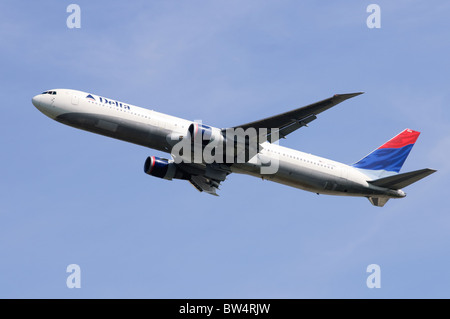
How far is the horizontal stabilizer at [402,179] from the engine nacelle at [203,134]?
13.2 metres

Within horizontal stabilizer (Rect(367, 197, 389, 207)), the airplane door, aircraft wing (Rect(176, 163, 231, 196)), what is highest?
the airplane door

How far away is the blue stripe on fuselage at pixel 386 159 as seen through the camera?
180ft

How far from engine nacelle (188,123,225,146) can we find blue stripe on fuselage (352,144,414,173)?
1302 centimetres

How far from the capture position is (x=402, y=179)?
51156mm

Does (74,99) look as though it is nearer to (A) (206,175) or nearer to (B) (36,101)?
(B) (36,101)

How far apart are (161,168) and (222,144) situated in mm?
6876

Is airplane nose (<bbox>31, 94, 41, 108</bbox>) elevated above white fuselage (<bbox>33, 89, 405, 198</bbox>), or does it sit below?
above

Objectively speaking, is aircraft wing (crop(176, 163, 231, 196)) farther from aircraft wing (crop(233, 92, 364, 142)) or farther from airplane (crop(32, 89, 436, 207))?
aircraft wing (crop(233, 92, 364, 142))

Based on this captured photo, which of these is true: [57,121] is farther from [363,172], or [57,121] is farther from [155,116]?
[363,172]

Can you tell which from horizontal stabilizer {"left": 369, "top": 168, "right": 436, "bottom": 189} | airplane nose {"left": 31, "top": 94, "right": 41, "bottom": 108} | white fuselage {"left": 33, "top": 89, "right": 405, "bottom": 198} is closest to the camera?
white fuselage {"left": 33, "top": 89, "right": 405, "bottom": 198}

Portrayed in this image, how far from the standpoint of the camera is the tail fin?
180 ft

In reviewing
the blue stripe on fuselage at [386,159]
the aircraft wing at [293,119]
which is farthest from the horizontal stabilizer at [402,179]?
the aircraft wing at [293,119]

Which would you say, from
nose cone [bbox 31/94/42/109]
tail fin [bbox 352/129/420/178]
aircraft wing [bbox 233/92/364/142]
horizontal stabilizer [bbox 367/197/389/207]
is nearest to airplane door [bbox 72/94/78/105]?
nose cone [bbox 31/94/42/109]

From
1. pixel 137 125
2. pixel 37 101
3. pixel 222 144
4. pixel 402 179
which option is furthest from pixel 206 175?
pixel 402 179
